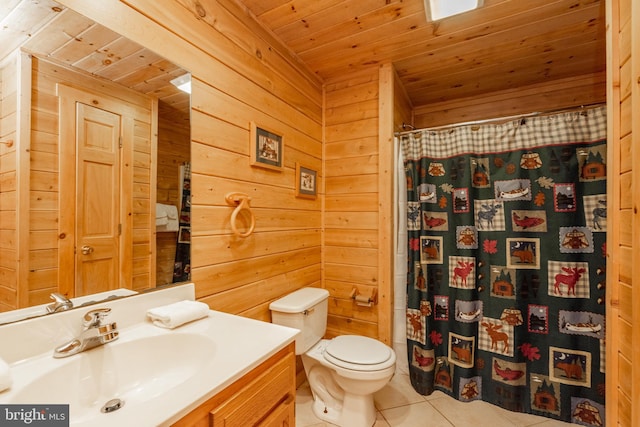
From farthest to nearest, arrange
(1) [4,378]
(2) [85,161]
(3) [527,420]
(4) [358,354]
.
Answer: (3) [527,420]
(4) [358,354]
(2) [85,161]
(1) [4,378]

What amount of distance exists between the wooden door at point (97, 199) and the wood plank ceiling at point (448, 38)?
108cm

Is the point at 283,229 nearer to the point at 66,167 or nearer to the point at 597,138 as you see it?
the point at 66,167

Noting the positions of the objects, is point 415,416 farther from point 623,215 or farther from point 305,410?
point 623,215

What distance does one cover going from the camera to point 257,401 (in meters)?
0.84

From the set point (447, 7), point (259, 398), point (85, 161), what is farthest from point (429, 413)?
point (447, 7)

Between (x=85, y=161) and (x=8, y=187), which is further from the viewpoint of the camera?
(x=85, y=161)

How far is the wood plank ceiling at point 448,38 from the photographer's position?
1.57 metres

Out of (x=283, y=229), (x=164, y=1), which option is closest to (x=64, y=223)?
(x=164, y=1)

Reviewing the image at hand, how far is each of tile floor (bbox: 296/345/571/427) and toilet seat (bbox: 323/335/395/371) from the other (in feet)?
1.45

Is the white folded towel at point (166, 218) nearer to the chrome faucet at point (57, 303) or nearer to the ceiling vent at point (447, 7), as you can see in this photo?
the chrome faucet at point (57, 303)

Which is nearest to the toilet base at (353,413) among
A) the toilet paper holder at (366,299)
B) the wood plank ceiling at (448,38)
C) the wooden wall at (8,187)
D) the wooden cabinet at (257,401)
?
the toilet paper holder at (366,299)

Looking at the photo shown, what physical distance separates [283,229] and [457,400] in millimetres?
1656

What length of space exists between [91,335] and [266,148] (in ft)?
3.92

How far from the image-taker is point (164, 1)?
116 centimetres
